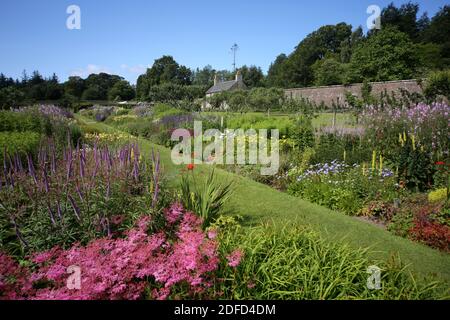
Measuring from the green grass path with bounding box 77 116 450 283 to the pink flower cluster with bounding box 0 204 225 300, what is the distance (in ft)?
6.04

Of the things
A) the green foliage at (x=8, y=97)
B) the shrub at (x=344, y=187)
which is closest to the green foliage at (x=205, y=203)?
the shrub at (x=344, y=187)

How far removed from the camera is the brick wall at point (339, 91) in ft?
84.4

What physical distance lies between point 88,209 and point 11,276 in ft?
3.29

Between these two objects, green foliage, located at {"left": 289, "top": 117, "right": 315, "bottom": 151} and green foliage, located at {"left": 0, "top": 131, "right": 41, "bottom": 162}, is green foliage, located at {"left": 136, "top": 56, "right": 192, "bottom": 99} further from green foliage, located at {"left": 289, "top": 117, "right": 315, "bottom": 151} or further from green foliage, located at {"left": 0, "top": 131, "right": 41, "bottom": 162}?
green foliage, located at {"left": 0, "top": 131, "right": 41, "bottom": 162}

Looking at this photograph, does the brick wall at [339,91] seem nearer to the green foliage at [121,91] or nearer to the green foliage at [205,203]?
the green foliage at [205,203]

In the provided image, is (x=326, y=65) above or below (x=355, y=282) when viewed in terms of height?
above

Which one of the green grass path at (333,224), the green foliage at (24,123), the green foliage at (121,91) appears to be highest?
the green foliage at (121,91)

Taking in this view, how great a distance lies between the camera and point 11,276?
249cm

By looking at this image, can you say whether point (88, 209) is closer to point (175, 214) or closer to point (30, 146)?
point (175, 214)

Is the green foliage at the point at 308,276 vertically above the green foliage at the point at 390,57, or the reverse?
the green foliage at the point at 390,57

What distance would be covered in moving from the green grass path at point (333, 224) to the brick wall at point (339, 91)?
22283 mm

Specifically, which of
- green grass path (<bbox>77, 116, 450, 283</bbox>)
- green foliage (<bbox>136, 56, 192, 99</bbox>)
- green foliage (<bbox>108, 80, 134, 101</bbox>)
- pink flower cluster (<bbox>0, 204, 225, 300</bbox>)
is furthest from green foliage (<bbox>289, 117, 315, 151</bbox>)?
green foliage (<bbox>136, 56, 192, 99</bbox>)

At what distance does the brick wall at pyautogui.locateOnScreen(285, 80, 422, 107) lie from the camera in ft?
84.4
